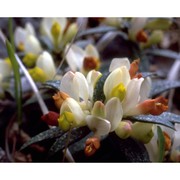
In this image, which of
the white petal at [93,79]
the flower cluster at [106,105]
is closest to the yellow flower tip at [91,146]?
the flower cluster at [106,105]

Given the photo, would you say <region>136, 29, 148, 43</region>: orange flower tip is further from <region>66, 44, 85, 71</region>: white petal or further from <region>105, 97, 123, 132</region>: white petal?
<region>105, 97, 123, 132</region>: white petal

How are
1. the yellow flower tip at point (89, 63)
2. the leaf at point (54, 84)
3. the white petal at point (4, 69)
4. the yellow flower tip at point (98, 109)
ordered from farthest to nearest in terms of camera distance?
the white petal at point (4, 69) < the yellow flower tip at point (89, 63) < the leaf at point (54, 84) < the yellow flower tip at point (98, 109)

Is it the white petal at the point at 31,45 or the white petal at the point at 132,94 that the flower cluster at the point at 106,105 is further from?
the white petal at the point at 31,45

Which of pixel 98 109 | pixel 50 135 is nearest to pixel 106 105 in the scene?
pixel 98 109

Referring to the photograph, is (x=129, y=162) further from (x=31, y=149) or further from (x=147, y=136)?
(x=31, y=149)

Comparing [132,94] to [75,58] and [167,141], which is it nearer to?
[167,141]

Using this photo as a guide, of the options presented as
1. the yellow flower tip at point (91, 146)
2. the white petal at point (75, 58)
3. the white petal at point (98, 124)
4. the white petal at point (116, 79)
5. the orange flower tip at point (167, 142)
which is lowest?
the orange flower tip at point (167, 142)
